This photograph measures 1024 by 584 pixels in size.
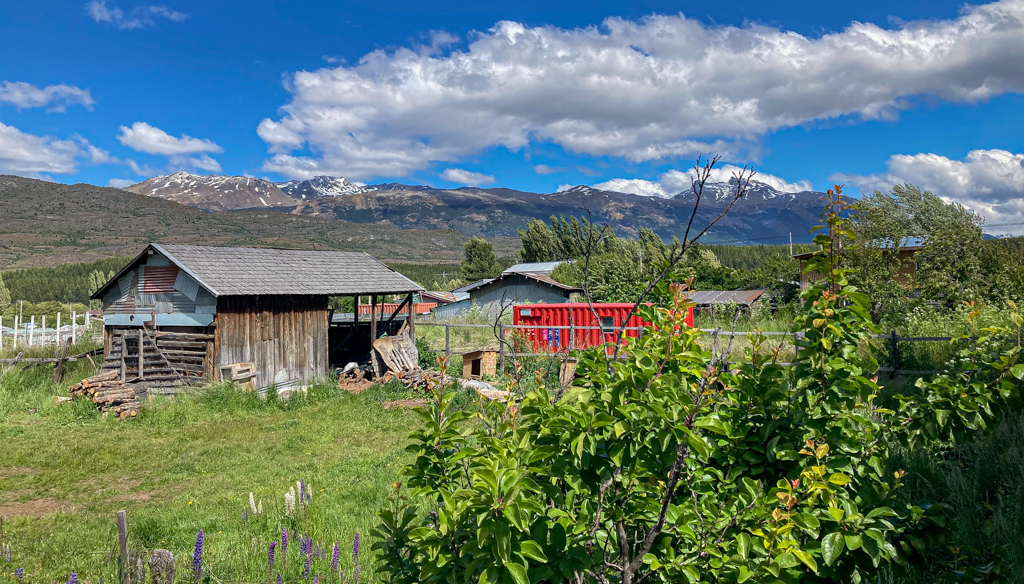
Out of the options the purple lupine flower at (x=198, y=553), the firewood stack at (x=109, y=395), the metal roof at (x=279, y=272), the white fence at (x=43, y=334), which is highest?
the metal roof at (x=279, y=272)

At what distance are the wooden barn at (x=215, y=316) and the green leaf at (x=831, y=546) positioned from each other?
13749mm

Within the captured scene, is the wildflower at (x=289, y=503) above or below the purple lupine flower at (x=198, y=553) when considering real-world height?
below

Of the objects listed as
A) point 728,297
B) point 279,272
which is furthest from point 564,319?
point 728,297

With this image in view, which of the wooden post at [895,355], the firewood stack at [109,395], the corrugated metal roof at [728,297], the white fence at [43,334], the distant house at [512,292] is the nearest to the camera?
the wooden post at [895,355]

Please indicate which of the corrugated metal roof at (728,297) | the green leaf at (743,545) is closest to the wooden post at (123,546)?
the green leaf at (743,545)

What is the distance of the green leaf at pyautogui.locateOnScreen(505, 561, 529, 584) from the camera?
1.81 metres

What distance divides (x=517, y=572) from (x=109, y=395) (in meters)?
Result: 14.0

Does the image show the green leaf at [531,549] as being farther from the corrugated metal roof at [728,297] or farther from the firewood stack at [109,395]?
the corrugated metal roof at [728,297]

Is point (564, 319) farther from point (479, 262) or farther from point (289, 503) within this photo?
point (479, 262)

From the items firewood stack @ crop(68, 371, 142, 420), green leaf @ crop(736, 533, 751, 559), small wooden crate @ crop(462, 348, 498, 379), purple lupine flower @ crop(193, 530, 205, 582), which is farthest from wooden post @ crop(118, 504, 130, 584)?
small wooden crate @ crop(462, 348, 498, 379)

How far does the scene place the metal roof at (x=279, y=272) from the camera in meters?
14.3

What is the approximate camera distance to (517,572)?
1813mm

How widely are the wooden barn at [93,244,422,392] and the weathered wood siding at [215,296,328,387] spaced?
3 cm

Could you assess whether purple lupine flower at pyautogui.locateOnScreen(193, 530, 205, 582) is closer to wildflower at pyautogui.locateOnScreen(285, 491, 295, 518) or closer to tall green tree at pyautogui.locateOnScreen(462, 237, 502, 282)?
wildflower at pyautogui.locateOnScreen(285, 491, 295, 518)
